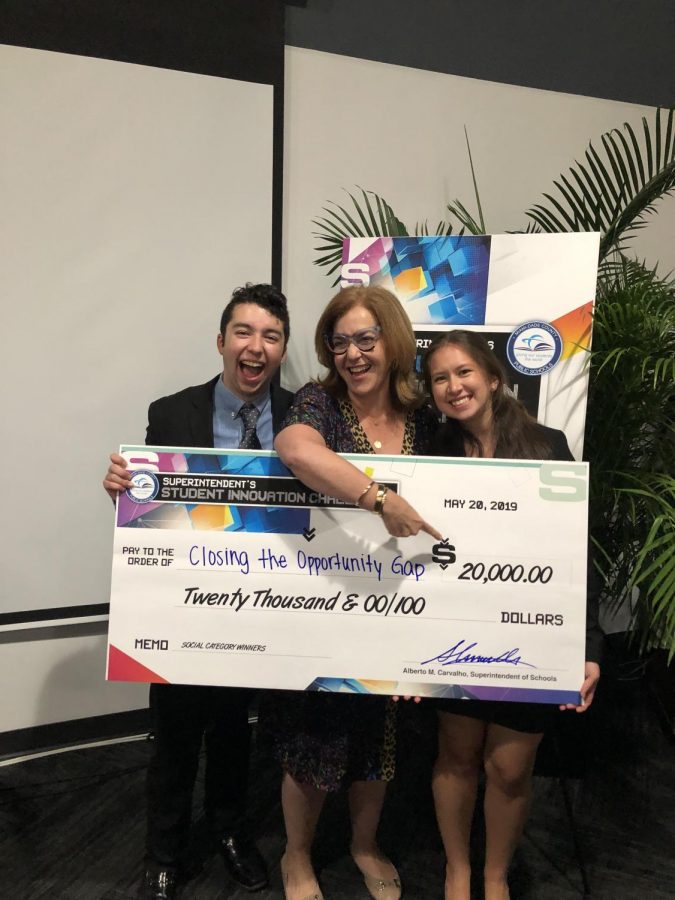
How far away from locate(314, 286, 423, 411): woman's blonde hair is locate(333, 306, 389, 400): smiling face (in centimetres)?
1

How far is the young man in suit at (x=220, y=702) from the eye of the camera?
1532 millimetres

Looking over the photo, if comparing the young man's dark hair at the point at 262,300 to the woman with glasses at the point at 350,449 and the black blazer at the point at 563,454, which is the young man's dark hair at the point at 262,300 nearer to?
the woman with glasses at the point at 350,449

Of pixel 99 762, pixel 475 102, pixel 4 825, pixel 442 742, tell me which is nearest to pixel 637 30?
pixel 475 102

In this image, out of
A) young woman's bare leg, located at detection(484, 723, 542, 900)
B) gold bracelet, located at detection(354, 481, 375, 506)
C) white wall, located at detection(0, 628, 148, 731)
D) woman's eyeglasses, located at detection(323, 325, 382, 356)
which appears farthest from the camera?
white wall, located at detection(0, 628, 148, 731)

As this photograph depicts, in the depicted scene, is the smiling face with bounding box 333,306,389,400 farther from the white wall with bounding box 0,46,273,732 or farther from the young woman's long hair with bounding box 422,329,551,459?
the white wall with bounding box 0,46,273,732

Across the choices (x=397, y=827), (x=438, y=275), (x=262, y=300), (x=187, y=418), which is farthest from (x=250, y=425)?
(x=397, y=827)

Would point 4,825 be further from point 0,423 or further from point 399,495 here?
point 399,495

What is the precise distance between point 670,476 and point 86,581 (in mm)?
2046

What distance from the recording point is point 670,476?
168 cm

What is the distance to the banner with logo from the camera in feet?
5.50

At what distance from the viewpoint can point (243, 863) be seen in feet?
5.67

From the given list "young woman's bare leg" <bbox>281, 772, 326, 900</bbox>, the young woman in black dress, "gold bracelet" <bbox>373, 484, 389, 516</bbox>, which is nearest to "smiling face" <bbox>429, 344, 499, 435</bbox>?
the young woman in black dress

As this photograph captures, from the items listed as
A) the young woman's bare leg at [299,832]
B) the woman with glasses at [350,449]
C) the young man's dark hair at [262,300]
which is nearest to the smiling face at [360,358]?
the woman with glasses at [350,449]

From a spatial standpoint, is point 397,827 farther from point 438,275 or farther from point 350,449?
point 438,275
